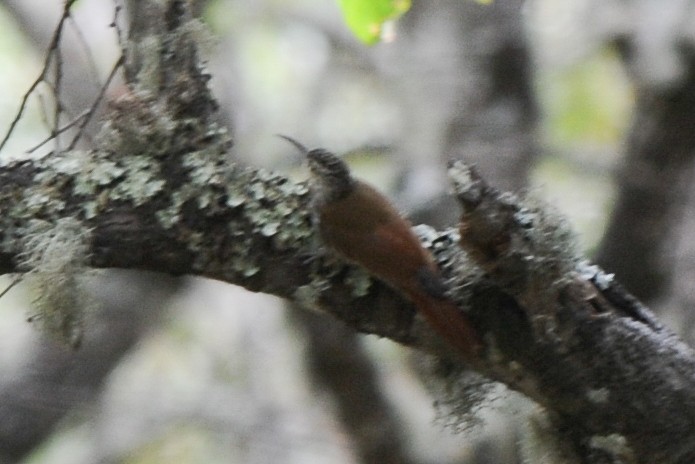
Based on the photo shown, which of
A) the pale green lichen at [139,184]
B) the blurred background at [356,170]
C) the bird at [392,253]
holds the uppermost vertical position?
the blurred background at [356,170]

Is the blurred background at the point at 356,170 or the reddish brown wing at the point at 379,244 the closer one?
the reddish brown wing at the point at 379,244

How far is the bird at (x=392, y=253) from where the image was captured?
3.67 ft

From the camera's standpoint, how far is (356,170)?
9.85ft

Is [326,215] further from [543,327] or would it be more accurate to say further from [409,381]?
[409,381]

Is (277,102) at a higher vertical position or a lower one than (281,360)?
higher

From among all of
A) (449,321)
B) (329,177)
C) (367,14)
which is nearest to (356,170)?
(367,14)

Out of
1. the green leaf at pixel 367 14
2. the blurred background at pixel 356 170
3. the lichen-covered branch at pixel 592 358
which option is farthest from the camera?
the blurred background at pixel 356 170

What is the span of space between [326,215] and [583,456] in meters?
0.48

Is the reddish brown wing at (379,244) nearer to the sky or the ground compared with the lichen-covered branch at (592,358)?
nearer to the sky

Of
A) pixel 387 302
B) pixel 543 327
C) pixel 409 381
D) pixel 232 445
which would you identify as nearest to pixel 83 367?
pixel 232 445

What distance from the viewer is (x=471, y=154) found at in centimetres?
262

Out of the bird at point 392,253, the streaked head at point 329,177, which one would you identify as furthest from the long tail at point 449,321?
the streaked head at point 329,177

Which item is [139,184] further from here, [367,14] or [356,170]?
[356,170]

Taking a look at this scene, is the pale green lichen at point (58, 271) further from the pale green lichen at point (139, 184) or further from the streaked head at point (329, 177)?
the streaked head at point (329, 177)
